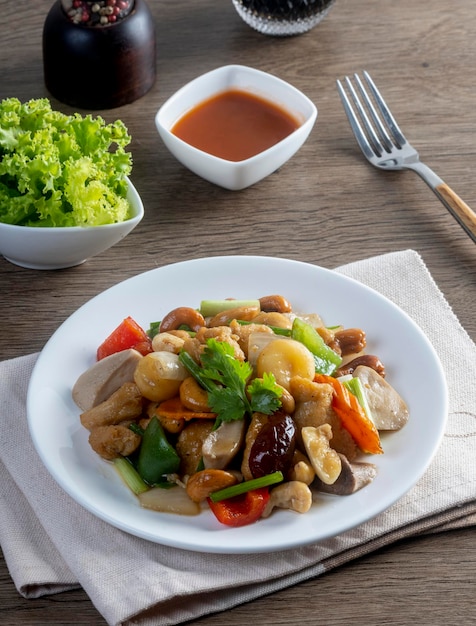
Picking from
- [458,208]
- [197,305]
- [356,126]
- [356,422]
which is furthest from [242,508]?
[356,126]

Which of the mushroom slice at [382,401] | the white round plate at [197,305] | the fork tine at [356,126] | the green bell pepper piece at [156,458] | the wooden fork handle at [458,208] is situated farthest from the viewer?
the fork tine at [356,126]

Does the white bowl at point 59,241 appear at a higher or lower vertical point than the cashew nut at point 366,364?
higher

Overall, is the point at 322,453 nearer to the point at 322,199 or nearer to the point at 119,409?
the point at 119,409

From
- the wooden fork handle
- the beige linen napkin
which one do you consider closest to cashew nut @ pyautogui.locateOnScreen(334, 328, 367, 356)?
the beige linen napkin

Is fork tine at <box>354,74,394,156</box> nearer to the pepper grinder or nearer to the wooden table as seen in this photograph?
the wooden table

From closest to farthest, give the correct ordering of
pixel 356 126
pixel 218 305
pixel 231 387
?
pixel 231 387 → pixel 218 305 → pixel 356 126

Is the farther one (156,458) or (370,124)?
(370,124)

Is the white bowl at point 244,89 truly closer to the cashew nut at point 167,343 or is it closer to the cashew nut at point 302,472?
the cashew nut at point 167,343

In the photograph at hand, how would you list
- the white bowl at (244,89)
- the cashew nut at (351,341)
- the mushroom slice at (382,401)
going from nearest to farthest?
the mushroom slice at (382,401)
the cashew nut at (351,341)
the white bowl at (244,89)

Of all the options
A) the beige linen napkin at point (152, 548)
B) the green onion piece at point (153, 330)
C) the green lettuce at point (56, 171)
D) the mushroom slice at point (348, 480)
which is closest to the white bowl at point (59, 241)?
the green lettuce at point (56, 171)
